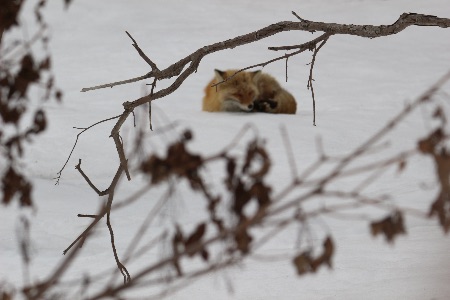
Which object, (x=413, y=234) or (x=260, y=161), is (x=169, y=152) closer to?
(x=260, y=161)

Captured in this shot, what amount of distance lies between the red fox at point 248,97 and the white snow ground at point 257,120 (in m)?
0.25

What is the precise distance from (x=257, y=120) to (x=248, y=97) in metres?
0.64

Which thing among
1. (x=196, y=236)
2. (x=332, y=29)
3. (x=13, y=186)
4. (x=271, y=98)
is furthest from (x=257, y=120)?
(x=196, y=236)

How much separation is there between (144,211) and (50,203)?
669 millimetres

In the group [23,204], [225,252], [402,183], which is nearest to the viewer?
[225,252]

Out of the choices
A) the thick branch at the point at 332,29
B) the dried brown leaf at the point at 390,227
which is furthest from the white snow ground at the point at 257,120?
the thick branch at the point at 332,29

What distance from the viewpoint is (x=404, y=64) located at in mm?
12922

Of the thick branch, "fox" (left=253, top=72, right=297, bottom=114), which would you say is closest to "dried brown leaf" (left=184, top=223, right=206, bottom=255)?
the thick branch

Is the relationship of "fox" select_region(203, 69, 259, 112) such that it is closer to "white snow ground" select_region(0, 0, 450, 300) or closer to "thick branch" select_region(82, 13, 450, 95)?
"white snow ground" select_region(0, 0, 450, 300)

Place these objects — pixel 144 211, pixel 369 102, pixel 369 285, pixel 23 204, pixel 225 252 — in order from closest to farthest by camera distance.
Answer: pixel 225 252 < pixel 23 204 < pixel 369 285 < pixel 144 211 < pixel 369 102

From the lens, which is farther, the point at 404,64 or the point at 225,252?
the point at 404,64

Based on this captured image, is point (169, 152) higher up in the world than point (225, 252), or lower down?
higher up

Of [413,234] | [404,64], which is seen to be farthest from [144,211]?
[404,64]

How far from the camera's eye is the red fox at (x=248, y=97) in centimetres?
980
